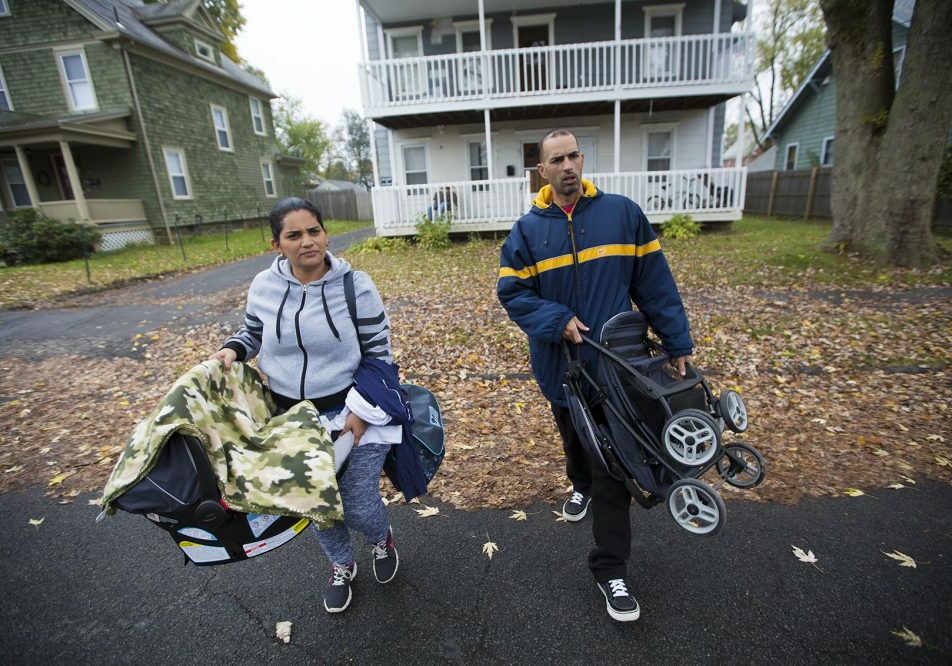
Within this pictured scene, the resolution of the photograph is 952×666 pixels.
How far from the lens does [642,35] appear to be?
591 inches

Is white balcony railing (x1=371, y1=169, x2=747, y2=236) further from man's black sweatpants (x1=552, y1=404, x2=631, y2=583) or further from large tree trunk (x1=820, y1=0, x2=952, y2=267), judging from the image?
man's black sweatpants (x1=552, y1=404, x2=631, y2=583)

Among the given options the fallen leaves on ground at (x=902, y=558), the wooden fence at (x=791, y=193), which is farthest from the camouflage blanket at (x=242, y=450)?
the wooden fence at (x=791, y=193)

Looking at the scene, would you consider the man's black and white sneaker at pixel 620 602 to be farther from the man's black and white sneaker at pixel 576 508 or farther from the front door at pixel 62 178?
the front door at pixel 62 178

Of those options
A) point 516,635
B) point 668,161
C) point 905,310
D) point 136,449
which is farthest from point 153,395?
point 668,161

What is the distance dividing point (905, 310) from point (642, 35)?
40.9 ft

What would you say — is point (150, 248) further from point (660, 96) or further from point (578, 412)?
point (578, 412)

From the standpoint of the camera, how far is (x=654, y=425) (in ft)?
6.93

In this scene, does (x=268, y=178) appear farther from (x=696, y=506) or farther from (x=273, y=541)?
(x=696, y=506)

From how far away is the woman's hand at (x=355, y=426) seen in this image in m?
Answer: 2.17

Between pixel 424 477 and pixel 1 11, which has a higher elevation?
pixel 1 11

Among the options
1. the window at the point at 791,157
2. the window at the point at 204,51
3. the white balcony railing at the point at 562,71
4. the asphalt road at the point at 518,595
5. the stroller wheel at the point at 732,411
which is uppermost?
the window at the point at 204,51

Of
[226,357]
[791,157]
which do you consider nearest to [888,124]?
[226,357]

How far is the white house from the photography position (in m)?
13.2

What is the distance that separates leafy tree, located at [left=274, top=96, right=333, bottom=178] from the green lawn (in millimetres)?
41158
